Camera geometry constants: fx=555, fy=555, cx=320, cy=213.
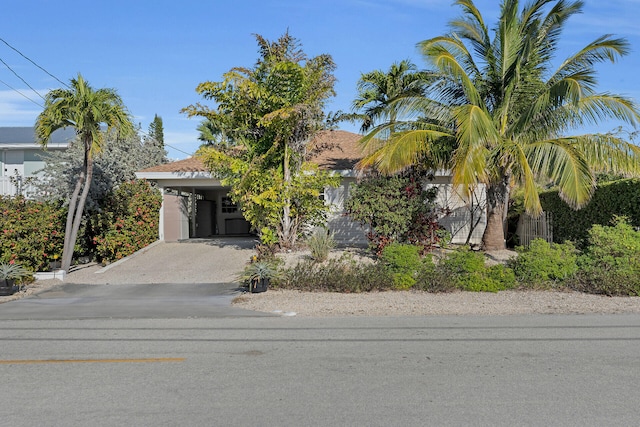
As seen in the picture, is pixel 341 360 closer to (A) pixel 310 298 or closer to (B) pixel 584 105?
(A) pixel 310 298

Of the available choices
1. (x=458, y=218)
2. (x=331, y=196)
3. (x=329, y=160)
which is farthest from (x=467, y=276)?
(x=329, y=160)

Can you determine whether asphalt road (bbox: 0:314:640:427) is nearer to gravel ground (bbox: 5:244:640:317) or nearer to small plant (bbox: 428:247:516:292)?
gravel ground (bbox: 5:244:640:317)

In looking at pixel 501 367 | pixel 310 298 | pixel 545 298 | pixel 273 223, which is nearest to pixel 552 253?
pixel 545 298

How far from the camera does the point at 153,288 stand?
14.1 metres

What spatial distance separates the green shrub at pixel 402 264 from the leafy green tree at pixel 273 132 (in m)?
4.65

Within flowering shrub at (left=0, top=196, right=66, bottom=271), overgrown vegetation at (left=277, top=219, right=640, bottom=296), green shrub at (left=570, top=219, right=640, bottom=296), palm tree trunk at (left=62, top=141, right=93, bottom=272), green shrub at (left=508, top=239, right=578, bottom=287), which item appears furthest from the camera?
palm tree trunk at (left=62, top=141, right=93, bottom=272)

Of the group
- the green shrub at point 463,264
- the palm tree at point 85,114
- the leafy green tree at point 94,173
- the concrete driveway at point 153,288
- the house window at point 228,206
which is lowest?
the concrete driveway at point 153,288

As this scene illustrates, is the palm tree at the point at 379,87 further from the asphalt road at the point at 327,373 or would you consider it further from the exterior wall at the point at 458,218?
the asphalt road at the point at 327,373

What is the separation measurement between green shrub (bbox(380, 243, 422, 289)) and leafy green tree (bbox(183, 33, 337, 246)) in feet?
15.2

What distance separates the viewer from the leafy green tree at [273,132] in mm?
16656

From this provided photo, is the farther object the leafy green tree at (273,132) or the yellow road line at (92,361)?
the leafy green tree at (273,132)

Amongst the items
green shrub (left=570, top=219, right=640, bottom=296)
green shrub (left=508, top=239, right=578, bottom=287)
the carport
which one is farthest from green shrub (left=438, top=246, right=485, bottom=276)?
the carport

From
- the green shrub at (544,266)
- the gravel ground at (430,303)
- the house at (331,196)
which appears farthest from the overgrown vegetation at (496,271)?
the house at (331,196)

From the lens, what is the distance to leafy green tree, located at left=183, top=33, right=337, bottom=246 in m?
16.7
